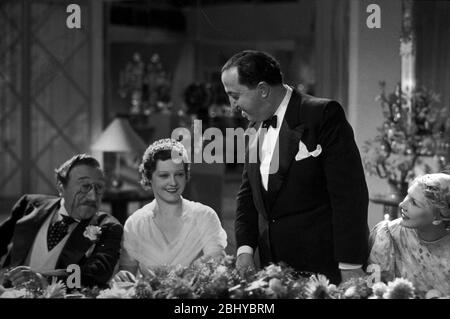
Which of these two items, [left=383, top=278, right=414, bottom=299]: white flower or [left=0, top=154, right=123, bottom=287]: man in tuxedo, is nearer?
[left=383, top=278, right=414, bottom=299]: white flower

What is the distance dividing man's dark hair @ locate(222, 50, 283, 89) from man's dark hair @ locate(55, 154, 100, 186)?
0.54 m

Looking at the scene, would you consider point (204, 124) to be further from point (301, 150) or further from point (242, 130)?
point (301, 150)

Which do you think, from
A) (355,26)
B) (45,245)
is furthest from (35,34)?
(355,26)

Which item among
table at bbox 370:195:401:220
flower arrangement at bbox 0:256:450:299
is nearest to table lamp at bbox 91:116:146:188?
table at bbox 370:195:401:220

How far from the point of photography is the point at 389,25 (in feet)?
7.68

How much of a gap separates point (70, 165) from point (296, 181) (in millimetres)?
695

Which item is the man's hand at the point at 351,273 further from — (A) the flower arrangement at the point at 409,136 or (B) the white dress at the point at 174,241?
(A) the flower arrangement at the point at 409,136

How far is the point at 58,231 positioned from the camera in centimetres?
222

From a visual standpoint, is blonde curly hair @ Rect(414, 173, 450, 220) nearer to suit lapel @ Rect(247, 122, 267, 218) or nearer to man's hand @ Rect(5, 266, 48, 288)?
suit lapel @ Rect(247, 122, 267, 218)

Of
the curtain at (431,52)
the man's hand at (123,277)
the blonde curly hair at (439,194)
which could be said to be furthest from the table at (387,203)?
the curtain at (431,52)

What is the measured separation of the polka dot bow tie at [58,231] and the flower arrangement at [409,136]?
6.94 ft

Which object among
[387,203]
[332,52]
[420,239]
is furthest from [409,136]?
[420,239]

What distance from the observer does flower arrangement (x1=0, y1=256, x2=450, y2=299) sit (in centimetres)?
180
